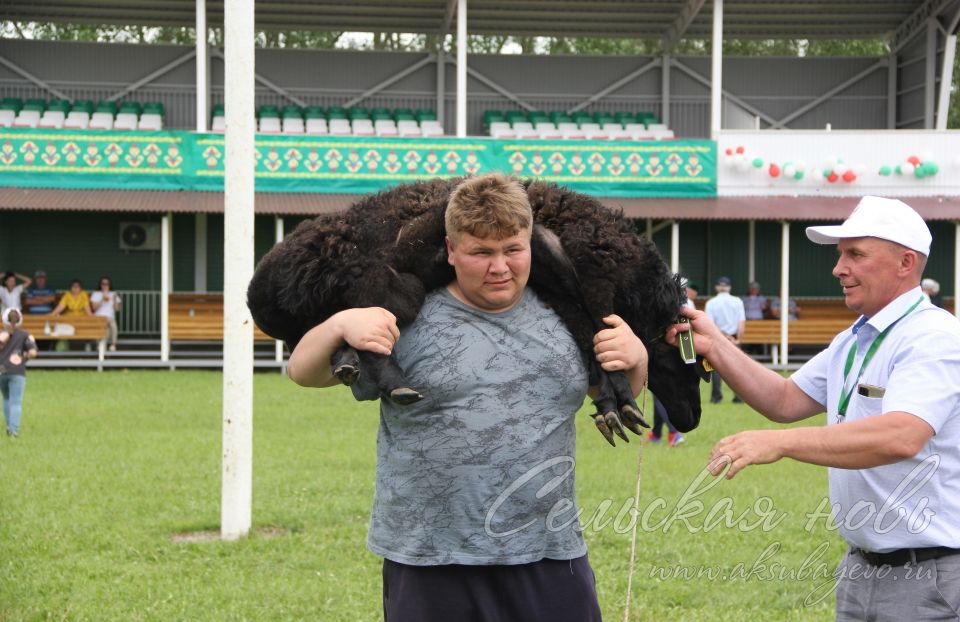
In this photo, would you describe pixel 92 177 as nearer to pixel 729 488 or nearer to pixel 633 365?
pixel 729 488

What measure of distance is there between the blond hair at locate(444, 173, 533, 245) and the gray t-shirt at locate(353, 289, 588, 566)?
32cm

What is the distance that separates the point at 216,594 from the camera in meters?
7.02

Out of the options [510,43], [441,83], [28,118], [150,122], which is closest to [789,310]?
[441,83]

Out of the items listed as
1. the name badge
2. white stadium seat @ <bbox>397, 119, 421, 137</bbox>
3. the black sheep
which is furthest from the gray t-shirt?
white stadium seat @ <bbox>397, 119, 421, 137</bbox>

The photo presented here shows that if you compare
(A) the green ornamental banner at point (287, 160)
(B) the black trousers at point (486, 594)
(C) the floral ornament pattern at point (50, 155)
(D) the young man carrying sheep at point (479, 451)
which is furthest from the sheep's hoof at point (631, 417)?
(C) the floral ornament pattern at point (50, 155)

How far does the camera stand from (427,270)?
3514mm

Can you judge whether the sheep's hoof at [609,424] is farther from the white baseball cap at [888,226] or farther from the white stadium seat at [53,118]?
the white stadium seat at [53,118]

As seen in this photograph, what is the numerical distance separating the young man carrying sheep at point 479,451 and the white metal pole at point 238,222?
447cm

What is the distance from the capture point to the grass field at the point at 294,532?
6.88 m

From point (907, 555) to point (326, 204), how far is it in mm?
19645

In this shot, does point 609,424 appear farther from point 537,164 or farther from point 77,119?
point 77,119

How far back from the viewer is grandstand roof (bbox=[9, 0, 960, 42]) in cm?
2734

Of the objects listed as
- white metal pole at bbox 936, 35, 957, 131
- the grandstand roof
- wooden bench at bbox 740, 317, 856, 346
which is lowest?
wooden bench at bbox 740, 317, 856, 346

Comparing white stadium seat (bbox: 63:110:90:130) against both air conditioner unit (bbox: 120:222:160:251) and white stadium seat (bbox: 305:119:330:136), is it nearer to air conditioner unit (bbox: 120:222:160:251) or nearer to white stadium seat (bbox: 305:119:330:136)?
air conditioner unit (bbox: 120:222:160:251)
